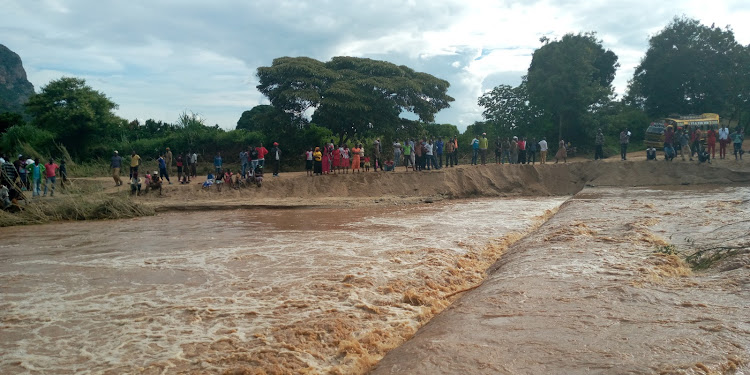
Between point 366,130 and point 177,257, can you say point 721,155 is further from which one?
point 177,257

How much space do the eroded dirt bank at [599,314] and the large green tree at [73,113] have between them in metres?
24.3

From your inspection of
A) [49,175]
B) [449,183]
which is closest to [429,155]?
[449,183]

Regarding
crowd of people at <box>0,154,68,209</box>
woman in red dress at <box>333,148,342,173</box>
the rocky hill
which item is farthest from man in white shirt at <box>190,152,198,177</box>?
the rocky hill

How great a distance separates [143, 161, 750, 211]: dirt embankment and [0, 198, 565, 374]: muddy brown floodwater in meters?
4.71

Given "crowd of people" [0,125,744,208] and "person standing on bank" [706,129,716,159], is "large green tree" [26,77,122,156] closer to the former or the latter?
"crowd of people" [0,125,744,208]

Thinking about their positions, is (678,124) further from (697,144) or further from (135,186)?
(135,186)

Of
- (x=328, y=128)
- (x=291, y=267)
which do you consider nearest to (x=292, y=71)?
(x=328, y=128)

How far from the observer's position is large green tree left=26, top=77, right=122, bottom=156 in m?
25.1

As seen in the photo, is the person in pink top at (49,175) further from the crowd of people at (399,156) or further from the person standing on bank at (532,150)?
the person standing on bank at (532,150)

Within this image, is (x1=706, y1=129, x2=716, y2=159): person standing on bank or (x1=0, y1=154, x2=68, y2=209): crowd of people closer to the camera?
(x1=0, y1=154, x2=68, y2=209): crowd of people

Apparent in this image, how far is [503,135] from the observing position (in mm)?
29531

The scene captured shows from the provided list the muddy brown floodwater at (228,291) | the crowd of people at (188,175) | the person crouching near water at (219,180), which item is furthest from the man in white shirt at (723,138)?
the person crouching near water at (219,180)

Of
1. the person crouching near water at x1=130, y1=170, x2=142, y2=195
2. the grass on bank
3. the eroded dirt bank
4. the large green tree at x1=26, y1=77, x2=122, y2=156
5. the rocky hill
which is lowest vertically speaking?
the eroded dirt bank

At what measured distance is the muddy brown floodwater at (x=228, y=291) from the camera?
499 centimetres
